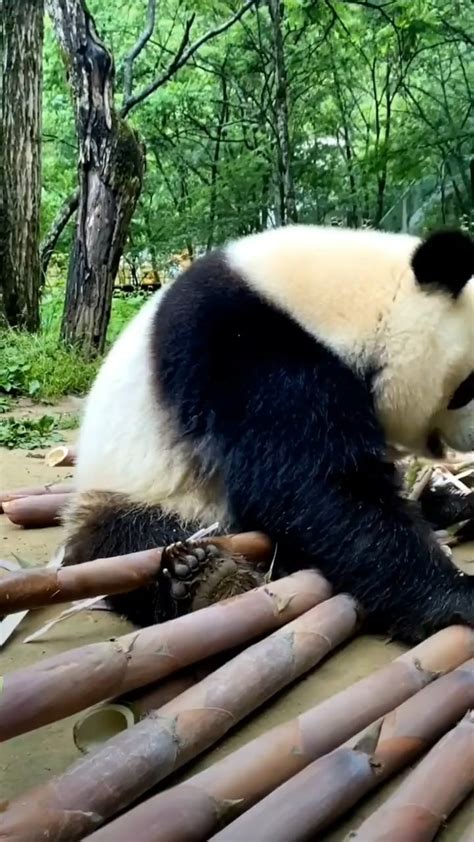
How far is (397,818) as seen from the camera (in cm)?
143

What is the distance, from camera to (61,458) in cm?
406

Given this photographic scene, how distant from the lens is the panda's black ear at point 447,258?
7.99 feet

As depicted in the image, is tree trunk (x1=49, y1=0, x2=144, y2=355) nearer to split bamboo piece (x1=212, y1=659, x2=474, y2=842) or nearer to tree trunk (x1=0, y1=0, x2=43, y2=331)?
tree trunk (x1=0, y1=0, x2=43, y2=331)

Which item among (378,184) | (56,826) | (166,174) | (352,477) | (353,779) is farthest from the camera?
(166,174)

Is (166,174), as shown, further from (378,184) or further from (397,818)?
(397,818)

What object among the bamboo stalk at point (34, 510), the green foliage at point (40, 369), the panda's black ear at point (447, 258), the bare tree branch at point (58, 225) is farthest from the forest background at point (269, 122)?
the panda's black ear at point (447, 258)

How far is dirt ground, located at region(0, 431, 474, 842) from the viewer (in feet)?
5.38

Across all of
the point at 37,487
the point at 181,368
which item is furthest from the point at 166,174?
the point at 181,368

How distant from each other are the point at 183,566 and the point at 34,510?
1.27m

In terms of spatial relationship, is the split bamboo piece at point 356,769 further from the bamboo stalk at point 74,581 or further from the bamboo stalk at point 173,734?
the bamboo stalk at point 74,581

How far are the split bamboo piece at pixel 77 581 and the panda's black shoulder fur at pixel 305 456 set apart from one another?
24cm

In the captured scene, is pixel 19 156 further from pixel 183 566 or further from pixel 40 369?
Answer: pixel 183 566

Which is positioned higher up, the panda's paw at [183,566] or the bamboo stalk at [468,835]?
the panda's paw at [183,566]

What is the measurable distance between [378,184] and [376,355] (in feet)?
31.9
